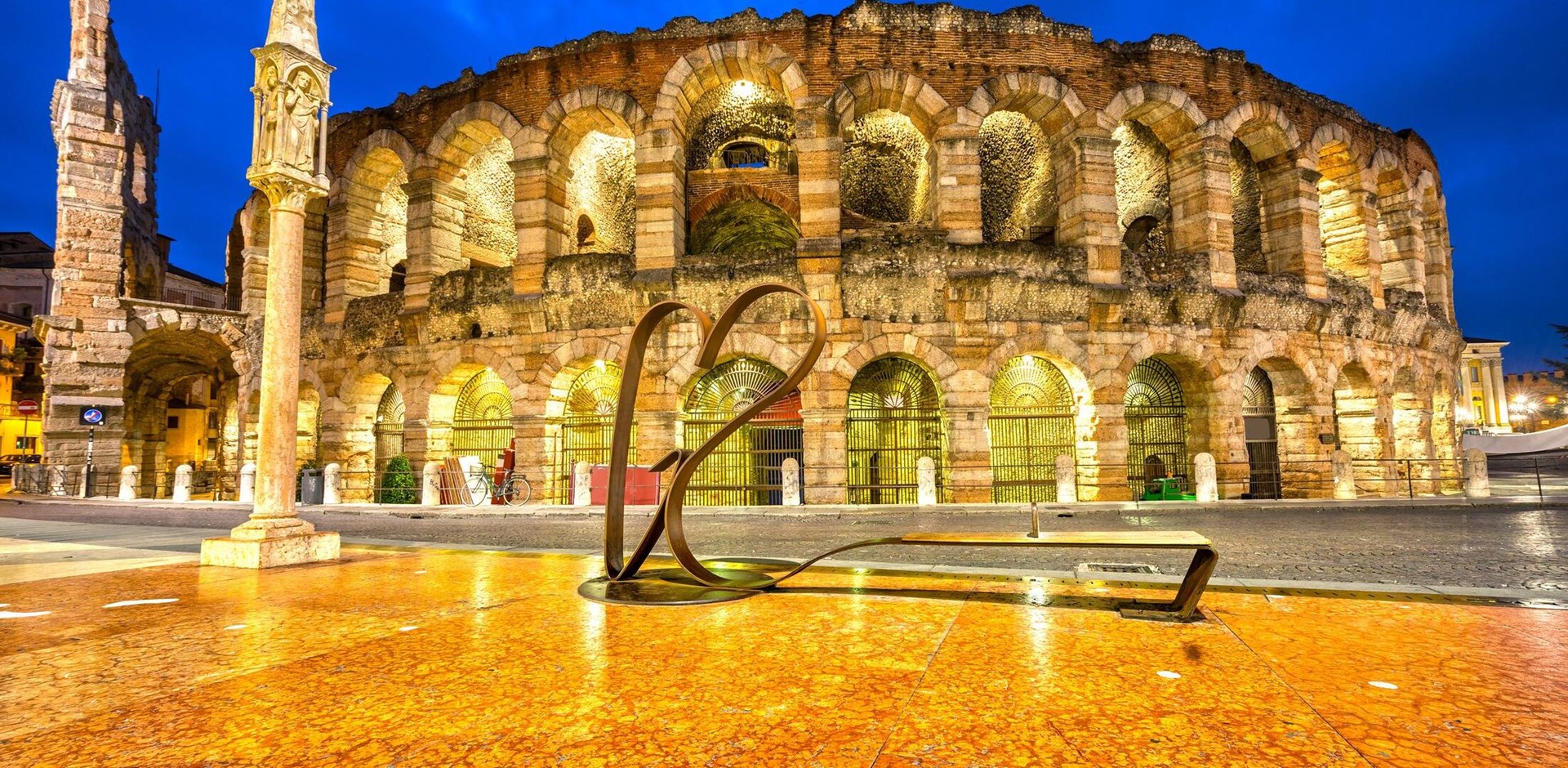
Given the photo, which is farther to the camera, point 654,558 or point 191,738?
point 654,558

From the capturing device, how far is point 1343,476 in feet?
42.1

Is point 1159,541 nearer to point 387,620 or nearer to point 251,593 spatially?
point 387,620

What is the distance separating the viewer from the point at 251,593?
4.08 metres

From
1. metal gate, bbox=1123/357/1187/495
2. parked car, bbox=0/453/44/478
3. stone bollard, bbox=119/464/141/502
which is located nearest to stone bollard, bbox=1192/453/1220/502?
metal gate, bbox=1123/357/1187/495

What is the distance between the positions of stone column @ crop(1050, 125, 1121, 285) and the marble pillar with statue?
40.1ft

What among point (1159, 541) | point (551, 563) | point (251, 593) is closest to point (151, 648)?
point (251, 593)

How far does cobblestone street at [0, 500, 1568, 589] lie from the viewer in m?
5.25

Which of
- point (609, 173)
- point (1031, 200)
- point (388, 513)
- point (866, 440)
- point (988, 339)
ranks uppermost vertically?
point (609, 173)

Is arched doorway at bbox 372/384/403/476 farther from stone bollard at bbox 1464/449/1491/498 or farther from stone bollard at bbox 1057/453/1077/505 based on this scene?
A: stone bollard at bbox 1464/449/1491/498

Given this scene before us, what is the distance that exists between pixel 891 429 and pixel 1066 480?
13.9ft

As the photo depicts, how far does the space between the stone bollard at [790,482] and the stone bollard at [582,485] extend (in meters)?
3.56

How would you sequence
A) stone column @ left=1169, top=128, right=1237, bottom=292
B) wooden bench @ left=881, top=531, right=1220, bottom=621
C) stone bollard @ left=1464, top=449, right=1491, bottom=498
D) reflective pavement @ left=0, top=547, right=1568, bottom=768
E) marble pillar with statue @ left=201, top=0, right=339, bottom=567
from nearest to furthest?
reflective pavement @ left=0, top=547, right=1568, bottom=768
wooden bench @ left=881, top=531, right=1220, bottom=621
marble pillar with statue @ left=201, top=0, right=339, bottom=567
stone bollard @ left=1464, top=449, right=1491, bottom=498
stone column @ left=1169, top=128, right=1237, bottom=292

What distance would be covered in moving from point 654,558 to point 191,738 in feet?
12.2

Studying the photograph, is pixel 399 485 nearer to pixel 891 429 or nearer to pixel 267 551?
pixel 267 551
